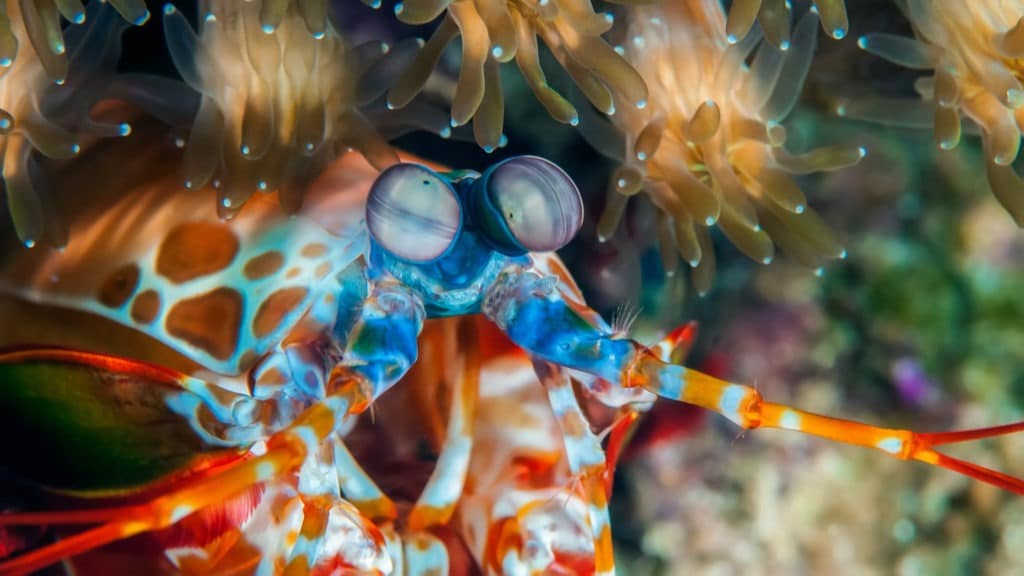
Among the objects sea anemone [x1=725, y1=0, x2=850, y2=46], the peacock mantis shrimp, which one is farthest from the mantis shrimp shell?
sea anemone [x1=725, y1=0, x2=850, y2=46]

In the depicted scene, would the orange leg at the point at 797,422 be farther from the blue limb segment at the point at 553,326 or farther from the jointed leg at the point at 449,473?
the jointed leg at the point at 449,473

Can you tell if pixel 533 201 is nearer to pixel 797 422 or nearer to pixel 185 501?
pixel 797 422

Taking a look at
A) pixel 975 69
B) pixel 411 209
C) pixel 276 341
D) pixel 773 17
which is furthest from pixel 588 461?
pixel 975 69

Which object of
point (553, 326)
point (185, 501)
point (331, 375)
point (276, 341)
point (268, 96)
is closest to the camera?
point (185, 501)

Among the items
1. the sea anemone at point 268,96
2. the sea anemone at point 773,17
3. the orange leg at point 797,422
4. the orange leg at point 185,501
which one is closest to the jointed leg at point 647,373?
the orange leg at point 797,422

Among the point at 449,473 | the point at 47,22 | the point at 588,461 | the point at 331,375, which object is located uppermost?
the point at 47,22

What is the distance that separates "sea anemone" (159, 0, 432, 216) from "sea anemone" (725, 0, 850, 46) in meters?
0.82

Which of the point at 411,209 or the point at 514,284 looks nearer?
the point at 411,209

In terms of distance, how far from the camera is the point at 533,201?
1.65 metres

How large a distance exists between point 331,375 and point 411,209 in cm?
33

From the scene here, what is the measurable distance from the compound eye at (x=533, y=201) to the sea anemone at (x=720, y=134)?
0.69m

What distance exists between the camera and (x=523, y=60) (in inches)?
84.7

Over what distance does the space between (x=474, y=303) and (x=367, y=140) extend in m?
0.62

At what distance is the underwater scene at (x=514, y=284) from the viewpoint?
1.77m
